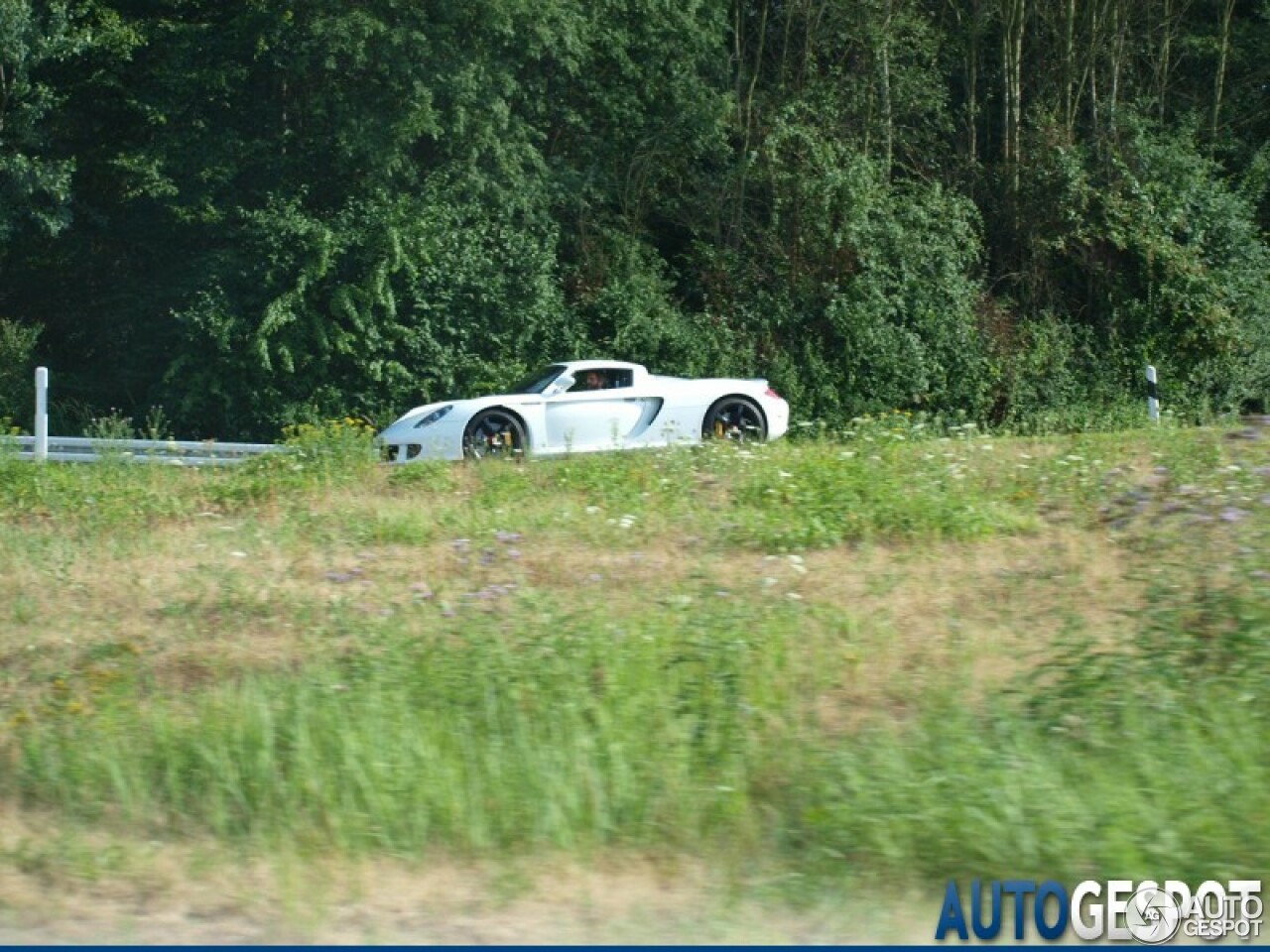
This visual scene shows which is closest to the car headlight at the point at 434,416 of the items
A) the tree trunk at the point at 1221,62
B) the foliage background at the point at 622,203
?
the foliage background at the point at 622,203

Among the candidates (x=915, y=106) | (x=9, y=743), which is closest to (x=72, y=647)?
(x=9, y=743)

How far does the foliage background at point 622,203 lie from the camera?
23.9 meters

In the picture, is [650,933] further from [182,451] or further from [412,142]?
[412,142]

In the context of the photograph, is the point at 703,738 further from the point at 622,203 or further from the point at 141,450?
the point at 622,203

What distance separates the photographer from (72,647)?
24.1 feet

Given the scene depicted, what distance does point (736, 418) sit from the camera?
17297 millimetres

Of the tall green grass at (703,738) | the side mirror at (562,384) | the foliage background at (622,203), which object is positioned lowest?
the tall green grass at (703,738)

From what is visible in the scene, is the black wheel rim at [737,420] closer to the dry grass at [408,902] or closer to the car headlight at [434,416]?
the car headlight at [434,416]

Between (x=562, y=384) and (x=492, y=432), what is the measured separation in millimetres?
1071

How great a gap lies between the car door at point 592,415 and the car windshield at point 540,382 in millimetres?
286

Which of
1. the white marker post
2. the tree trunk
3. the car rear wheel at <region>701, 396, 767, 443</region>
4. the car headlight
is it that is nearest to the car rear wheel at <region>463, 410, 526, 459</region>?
the car headlight

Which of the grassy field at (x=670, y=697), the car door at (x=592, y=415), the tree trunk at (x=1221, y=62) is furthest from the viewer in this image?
the tree trunk at (x=1221, y=62)

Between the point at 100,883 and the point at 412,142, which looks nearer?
the point at 100,883

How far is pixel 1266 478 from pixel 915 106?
19.6 meters
